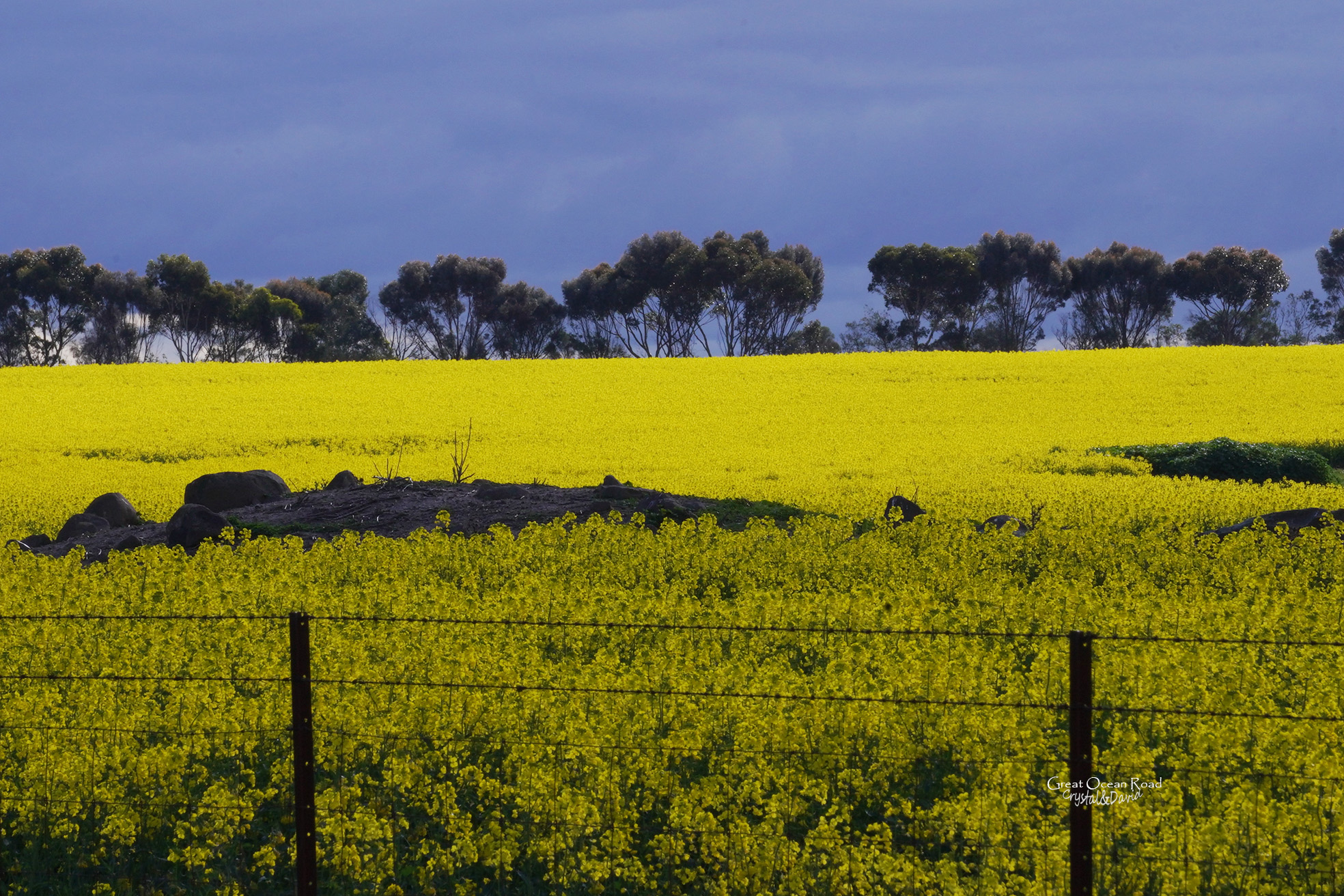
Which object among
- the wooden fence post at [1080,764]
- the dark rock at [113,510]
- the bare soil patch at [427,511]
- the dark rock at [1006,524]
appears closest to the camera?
the wooden fence post at [1080,764]

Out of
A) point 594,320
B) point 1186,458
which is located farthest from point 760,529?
point 594,320

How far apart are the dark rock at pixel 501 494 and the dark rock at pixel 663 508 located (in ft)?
7.11

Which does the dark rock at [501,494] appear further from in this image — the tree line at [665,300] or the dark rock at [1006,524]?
the tree line at [665,300]

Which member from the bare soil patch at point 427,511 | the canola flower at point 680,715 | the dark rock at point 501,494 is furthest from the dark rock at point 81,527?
the dark rock at point 501,494

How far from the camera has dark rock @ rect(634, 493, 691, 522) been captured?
17.3m

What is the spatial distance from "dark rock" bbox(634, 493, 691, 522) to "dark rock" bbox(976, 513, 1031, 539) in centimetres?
416

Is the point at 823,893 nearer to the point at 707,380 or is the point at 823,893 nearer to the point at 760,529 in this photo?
the point at 760,529

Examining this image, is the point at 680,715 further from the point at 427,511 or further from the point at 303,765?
the point at 427,511

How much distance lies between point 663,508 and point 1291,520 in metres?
8.81

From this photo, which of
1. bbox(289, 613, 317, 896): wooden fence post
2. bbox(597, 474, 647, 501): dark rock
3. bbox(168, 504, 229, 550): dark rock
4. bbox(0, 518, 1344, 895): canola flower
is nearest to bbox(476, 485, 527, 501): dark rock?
bbox(597, 474, 647, 501): dark rock

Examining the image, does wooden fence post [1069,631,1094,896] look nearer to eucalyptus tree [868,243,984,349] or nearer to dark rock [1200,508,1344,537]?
dark rock [1200,508,1344,537]

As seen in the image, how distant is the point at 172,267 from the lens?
74.8 meters

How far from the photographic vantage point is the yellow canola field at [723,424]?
912 inches

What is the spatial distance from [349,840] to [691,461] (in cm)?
2288
